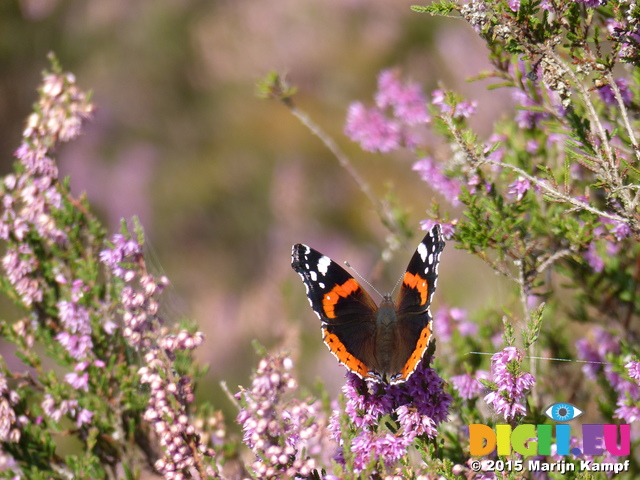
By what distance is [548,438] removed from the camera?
296cm

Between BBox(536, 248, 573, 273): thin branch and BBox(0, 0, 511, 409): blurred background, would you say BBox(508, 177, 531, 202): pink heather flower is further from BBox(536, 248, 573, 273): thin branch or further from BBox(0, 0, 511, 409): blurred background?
BBox(0, 0, 511, 409): blurred background

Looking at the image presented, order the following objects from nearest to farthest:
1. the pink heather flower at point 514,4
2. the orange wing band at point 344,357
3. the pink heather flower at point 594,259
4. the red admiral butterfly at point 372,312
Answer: the orange wing band at point 344,357, the pink heather flower at point 514,4, the red admiral butterfly at point 372,312, the pink heather flower at point 594,259

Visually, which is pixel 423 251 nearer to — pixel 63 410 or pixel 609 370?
pixel 609 370

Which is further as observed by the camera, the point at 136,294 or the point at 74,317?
the point at 74,317

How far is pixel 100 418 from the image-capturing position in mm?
3537

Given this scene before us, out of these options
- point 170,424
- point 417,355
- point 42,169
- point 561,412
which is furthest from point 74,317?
point 561,412

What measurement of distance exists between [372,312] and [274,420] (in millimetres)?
1181

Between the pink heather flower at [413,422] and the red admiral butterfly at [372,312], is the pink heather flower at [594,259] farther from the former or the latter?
the pink heather flower at [413,422]

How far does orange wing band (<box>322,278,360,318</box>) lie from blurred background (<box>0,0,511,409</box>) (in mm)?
4110

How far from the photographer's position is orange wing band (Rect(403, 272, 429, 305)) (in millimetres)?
3117

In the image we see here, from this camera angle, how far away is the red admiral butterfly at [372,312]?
2938 mm

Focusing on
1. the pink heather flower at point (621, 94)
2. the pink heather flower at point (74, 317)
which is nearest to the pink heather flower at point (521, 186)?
the pink heather flower at point (621, 94)

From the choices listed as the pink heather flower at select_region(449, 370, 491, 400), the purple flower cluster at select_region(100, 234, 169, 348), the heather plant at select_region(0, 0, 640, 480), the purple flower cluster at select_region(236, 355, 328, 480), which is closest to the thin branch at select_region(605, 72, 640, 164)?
the heather plant at select_region(0, 0, 640, 480)

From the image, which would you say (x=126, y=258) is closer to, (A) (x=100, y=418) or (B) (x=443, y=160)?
(A) (x=100, y=418)
